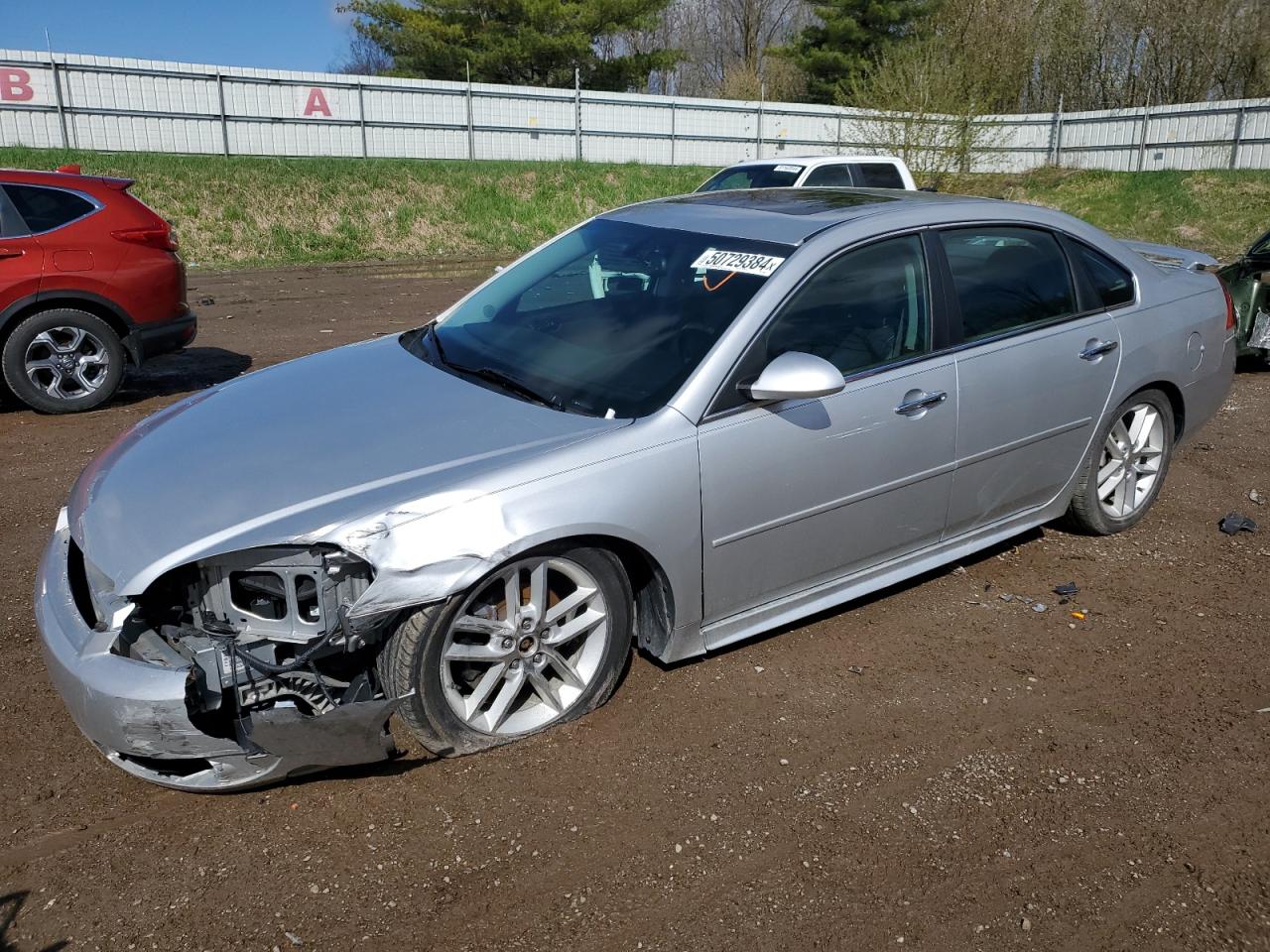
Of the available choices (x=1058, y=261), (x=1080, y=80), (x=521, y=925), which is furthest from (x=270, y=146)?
(x=1080, y=80)

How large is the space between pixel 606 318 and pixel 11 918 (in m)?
2.68

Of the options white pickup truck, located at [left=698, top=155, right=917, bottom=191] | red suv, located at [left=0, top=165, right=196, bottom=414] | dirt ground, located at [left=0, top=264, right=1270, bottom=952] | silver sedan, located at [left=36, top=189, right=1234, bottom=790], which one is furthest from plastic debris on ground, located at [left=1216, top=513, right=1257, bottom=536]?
white pickup truck, located at [left=698, top=155, right=917, bottom=191]

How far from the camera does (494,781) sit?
3.25m

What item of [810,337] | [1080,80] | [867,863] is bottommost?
[867,863]

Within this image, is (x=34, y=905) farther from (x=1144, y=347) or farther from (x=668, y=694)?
(x=1144, y=347)

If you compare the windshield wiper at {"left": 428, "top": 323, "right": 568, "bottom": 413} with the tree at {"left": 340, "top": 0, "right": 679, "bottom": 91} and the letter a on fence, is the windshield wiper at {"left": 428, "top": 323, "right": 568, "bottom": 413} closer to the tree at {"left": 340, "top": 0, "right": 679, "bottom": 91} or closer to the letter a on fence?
the letter a on fence

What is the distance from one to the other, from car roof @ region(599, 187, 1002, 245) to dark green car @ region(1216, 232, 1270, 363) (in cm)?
527

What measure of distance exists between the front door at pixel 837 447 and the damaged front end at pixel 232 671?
4.11 feet

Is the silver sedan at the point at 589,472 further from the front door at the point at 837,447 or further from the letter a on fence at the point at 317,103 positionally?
the letter a on fence at the point at 317,103

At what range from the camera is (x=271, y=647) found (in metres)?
3.00

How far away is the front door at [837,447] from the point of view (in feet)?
11.7

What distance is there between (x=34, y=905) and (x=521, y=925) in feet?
4.19

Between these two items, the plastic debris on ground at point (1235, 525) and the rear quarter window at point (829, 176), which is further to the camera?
the rear quarter window at point (829, 176)

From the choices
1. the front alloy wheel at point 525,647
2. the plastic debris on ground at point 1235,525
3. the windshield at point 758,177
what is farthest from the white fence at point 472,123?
the front alloy wheel at point 525,647
